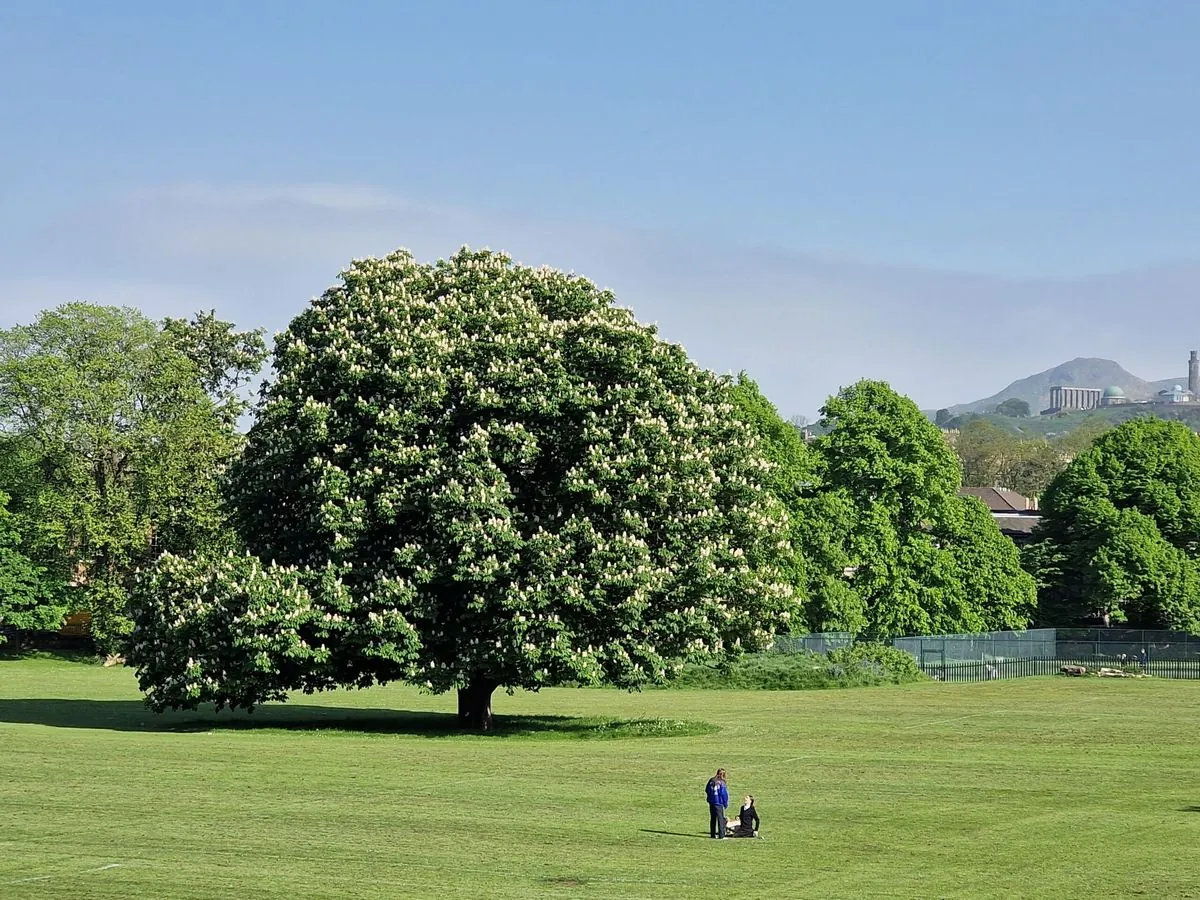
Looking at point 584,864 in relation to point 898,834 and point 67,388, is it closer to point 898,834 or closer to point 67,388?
point 898,834

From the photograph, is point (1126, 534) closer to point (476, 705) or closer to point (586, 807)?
point (476, 705)

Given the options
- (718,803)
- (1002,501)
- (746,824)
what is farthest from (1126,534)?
(718,803)

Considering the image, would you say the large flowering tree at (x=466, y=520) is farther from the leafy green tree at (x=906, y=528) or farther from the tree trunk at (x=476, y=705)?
the leafy green tree at (x=906, y=528)

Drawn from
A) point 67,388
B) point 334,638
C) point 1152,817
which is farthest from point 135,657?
point 67,388

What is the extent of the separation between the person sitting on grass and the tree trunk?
2444 centimetres

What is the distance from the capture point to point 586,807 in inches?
1314

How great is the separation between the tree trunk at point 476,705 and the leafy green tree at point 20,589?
53.4 m

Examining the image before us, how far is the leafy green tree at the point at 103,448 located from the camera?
96.6 m

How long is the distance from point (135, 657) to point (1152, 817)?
3238cm

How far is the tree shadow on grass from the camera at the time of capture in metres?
53.1

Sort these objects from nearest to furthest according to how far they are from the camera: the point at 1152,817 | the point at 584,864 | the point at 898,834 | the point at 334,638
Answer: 1. the point at 584,864
2. the point at 898,834
3. the point at 1152,817
4. the point at 334,638

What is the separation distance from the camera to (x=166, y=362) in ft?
333

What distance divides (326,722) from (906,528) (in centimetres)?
4753

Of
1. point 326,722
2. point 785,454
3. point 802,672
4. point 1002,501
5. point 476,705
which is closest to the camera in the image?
point 476,705
